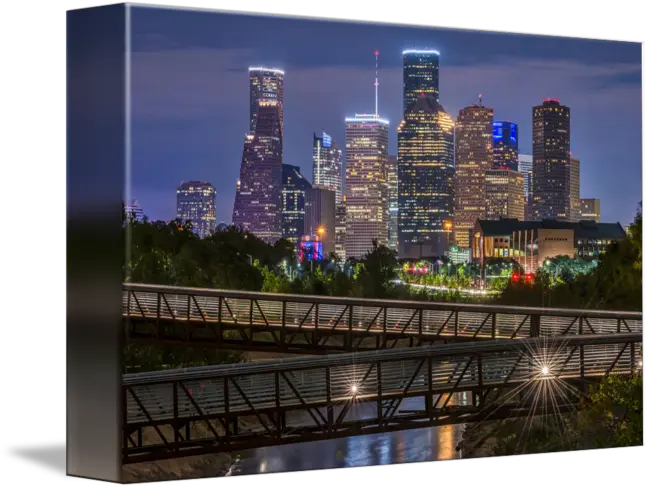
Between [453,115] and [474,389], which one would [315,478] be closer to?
[474,389]

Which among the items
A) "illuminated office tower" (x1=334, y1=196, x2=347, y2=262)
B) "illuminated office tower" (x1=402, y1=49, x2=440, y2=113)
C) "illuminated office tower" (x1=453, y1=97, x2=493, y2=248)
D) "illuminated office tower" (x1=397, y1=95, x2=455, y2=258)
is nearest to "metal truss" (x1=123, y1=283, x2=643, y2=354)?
"illuminated office tower" (x1=334, y1=196, x2=347, y2=262)

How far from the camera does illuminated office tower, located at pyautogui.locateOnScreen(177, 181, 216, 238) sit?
22.7ft

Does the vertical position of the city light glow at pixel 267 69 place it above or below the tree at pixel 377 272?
above

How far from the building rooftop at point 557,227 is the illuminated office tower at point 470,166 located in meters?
0.11

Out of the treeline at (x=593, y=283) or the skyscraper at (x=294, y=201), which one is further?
the treeline at (x=593, y=283)

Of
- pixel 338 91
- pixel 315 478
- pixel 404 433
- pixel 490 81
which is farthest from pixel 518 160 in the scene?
pixel 315 478

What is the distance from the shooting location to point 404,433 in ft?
25.5

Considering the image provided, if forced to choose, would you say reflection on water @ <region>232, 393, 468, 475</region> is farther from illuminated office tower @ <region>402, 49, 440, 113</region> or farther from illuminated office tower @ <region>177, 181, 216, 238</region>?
illuminated office tower @ <region>402, 49, 440, 113</region>

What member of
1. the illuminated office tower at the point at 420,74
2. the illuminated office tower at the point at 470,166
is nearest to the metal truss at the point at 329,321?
the illuminated office tower at the point at 470,166

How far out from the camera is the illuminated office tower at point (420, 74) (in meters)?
7.64

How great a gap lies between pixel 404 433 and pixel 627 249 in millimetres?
2076

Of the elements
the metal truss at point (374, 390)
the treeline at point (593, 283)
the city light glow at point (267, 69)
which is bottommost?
the metal truss at point (374, 390)

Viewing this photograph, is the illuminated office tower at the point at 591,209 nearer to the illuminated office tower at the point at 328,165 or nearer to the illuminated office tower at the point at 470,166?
the illuminated office tower at the point at 470,166

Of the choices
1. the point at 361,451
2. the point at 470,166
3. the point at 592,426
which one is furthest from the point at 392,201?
the point at 592,426
